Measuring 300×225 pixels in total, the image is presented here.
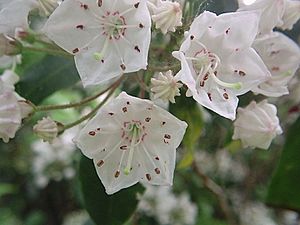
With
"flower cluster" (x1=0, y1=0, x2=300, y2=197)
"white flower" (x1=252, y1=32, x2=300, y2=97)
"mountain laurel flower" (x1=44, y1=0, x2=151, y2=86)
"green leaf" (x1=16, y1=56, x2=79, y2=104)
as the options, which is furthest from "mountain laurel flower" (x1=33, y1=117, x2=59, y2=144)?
"white flower" (x1=252, y1=32, x2=300, y2=97)

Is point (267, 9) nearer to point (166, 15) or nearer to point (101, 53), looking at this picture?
point (166, 15)

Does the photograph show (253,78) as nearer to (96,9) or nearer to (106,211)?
(96,9)

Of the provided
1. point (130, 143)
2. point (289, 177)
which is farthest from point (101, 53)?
point (289, 177)

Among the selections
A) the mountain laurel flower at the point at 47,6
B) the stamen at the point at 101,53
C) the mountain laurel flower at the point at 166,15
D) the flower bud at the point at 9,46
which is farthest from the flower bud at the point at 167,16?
the flower bud at the point at 9,46

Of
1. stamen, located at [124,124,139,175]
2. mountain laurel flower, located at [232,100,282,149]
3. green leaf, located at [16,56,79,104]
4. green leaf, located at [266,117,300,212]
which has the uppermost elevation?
stamen, located at [124,124,139,175]

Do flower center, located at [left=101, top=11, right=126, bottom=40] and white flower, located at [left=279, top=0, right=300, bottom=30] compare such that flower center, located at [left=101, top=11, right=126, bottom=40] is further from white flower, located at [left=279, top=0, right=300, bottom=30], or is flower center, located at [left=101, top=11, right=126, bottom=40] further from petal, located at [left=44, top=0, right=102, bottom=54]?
white flower, located at [left=279, top=0, right=300, bottom=30]

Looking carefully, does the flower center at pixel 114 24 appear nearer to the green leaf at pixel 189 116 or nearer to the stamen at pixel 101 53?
the stamen at pixel 101 53
